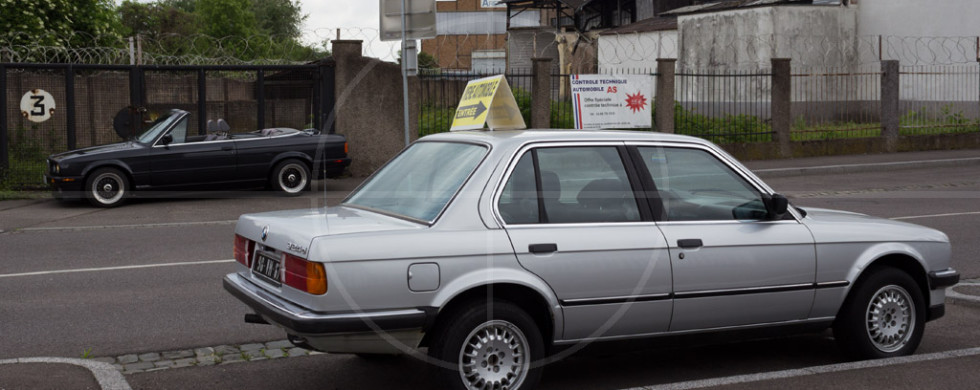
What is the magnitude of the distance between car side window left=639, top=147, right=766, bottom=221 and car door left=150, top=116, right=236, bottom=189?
38.3 ft

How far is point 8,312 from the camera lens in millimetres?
7516

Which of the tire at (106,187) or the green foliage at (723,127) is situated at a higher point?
the green foliage at (723,127)

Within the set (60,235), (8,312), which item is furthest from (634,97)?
(8,312)

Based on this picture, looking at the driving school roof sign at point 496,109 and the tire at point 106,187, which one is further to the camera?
the tire at point 106,187

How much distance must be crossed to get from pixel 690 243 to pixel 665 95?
17.6 m

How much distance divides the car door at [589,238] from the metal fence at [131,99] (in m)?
12.4

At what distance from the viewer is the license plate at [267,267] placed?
16.9 ft

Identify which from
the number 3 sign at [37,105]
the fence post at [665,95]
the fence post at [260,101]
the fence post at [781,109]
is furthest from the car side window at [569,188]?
the fence post at [781,109]

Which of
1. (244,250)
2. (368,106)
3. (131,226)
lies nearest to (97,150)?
(131,226)

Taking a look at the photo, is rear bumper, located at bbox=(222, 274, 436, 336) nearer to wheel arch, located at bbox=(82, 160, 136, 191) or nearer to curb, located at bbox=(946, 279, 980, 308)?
curb, located at bbox=(946, 279, 980, 308)

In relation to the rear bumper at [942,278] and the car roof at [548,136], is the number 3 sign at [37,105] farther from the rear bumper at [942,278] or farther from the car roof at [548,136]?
the rear bumper at [942,278]

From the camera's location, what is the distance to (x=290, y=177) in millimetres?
16688

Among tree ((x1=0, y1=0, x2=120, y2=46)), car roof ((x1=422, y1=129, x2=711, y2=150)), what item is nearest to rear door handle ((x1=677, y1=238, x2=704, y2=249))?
car roof ((x1=422, y1=129, x2=711, y2=150))

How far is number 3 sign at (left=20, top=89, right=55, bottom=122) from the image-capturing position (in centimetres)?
1752
